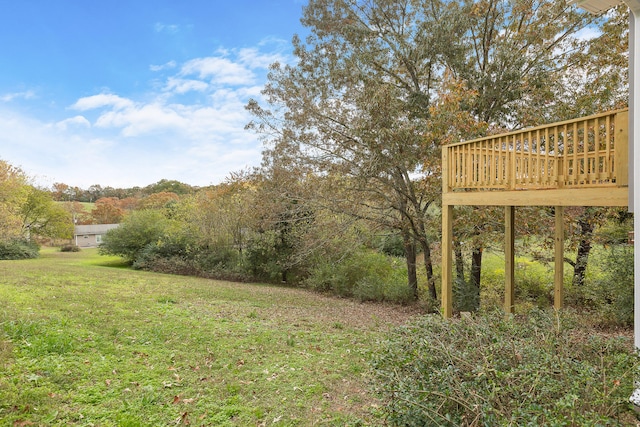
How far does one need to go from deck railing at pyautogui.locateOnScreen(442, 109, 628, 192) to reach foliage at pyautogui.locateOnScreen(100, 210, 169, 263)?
15.5 meters

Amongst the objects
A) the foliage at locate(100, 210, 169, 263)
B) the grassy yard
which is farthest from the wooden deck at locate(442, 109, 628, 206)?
the foliage at locate(100, 210, 169, 263)

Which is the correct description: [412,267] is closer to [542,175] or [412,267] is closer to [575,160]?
[542,175]

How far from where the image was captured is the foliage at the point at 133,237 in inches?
698

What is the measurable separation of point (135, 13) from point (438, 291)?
11852 mm

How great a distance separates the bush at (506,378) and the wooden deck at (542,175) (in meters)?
1.58

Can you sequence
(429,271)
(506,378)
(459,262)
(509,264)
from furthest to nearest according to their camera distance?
(429,271) → (459,262) → (509,264) → (506,378)

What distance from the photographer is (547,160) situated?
4004 mm

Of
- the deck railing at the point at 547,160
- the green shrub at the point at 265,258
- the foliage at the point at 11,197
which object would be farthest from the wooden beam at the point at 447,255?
the foliage at the point at 11,197

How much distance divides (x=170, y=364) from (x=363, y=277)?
28.0 feet

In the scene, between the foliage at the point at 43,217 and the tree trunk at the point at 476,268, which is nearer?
the tree trunk at the point at 476,268

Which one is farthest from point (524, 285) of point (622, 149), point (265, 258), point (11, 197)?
point (11, 197)

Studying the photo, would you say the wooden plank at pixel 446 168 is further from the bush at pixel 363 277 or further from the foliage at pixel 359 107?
the bush at pixel 363 277

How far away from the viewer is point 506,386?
2391 millimetres

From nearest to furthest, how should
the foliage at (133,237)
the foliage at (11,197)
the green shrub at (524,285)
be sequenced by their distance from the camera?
the green shrub at (524,285), the foliage at (133,237), the foliage at (11,197)
